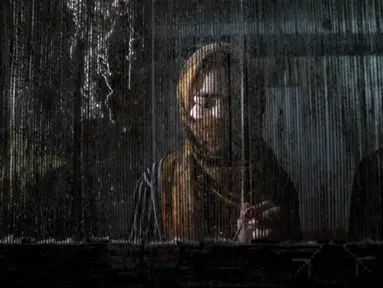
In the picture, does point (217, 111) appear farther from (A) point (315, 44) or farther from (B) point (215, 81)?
(A) point (315, 44)

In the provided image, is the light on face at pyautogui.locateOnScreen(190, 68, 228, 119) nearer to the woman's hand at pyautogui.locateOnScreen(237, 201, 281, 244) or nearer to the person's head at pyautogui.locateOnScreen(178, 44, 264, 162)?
the person's head at pyautogui.locateOnScreen(178, 44, 264, 162)

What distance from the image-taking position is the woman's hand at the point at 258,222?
139 centimetres

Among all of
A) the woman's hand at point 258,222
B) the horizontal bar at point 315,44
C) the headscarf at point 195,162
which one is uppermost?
the horizontal bar at point 315,44

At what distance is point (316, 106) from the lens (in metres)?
1.41

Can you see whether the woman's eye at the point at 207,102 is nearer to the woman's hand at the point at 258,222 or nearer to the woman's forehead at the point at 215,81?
the woman's forehead at the point at 215,81

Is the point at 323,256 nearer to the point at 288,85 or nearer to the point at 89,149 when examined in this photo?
the point at 288,85

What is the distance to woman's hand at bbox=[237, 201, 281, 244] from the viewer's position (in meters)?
1.39

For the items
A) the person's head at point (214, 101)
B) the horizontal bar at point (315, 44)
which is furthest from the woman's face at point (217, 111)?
the horizontal bar at point (315, 44)

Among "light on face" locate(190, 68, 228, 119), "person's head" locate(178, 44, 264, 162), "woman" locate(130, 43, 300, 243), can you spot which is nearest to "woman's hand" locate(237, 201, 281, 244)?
"woman" locate(130, 43, 300, 243)

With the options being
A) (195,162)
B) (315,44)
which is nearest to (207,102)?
(195,162)

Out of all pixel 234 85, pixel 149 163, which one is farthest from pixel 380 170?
pixel 149 163

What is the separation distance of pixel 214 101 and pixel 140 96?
0.23 metres

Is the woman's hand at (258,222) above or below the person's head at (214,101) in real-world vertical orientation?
below

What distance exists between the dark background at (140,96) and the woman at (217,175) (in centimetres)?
3
